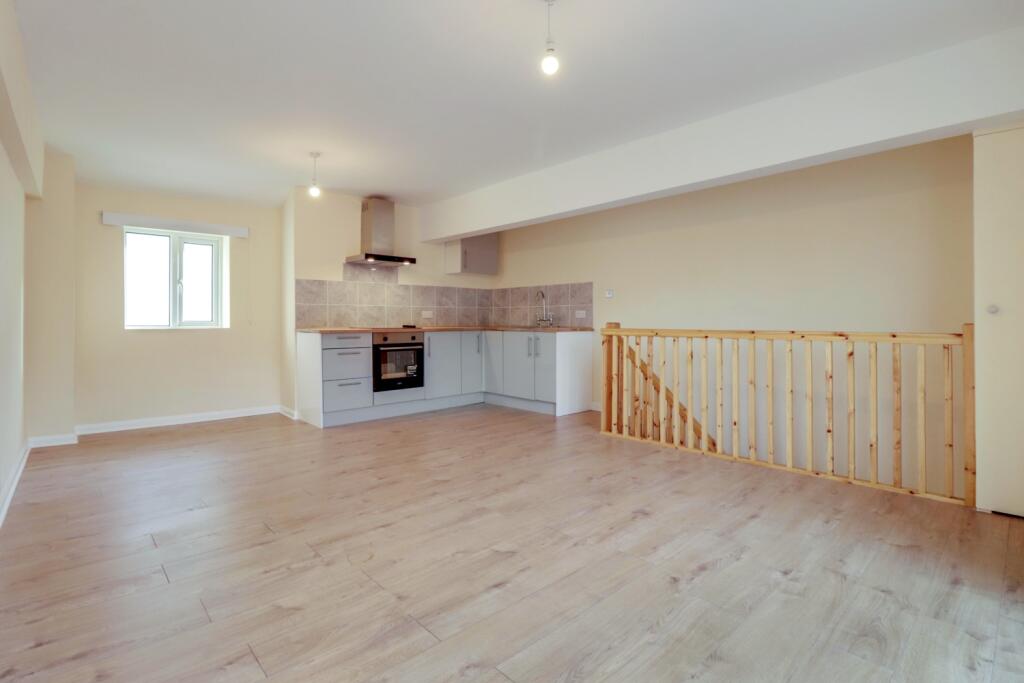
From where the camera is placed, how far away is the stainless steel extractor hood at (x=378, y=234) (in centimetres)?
560

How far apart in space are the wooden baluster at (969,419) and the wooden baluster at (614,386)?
7.75 feet

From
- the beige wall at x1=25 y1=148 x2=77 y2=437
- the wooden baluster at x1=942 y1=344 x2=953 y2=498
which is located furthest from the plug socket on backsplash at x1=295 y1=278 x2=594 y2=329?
the wooden baluster at x1=942 y1=344 x2=953 y2=498

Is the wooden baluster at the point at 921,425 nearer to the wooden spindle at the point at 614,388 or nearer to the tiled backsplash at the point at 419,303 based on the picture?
the wooden spindle at the point at 614,388

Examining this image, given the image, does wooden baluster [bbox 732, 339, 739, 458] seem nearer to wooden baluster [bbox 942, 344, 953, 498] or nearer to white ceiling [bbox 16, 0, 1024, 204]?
wooden baluster [bbox 942, 344, 953, 498]

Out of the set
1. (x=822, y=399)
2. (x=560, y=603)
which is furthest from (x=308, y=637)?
(x=822, y=399)

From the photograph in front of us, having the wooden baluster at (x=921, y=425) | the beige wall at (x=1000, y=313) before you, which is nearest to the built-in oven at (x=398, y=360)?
the wooden baluster at (x=921, y=425)

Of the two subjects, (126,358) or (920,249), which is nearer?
(920,249)

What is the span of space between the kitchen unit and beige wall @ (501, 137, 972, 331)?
84 cm

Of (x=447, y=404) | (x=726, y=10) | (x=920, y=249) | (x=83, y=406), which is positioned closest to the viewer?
(x=726, y=10)

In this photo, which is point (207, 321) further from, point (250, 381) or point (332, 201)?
point (332, 201)

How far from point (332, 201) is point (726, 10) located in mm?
4336

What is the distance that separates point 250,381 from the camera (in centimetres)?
569

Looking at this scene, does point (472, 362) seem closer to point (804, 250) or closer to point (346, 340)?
point (346, 340)

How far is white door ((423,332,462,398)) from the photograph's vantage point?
571 cm
